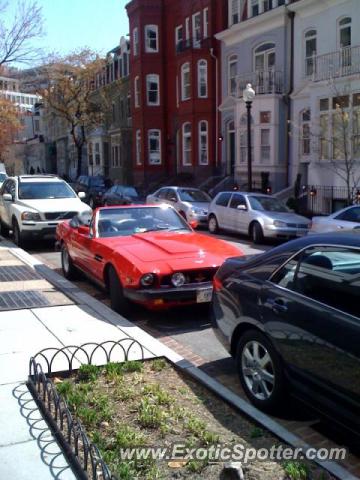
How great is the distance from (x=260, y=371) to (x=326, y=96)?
64.0 feet

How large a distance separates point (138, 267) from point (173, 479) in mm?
3797

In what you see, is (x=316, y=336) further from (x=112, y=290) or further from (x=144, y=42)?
(x=144, y=42)

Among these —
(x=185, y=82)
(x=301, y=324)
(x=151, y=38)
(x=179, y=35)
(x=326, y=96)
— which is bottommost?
(x=301, y=324)

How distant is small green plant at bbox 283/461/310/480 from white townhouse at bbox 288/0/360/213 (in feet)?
53.5

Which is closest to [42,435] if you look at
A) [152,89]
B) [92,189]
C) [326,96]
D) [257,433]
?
[257,433]

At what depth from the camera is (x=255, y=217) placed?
16.3 meters

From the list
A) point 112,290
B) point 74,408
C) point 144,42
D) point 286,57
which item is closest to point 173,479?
point 74,408

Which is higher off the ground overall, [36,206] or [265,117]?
[265,117]

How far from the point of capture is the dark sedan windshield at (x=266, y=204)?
55.2 ft

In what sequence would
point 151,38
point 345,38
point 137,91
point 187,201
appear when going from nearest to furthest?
point 187,201, point 345,38, point 151,38, point 137,91

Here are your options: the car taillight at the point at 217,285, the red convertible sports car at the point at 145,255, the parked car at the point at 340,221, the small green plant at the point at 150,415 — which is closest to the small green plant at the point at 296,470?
the small green plant at the point at 150,415

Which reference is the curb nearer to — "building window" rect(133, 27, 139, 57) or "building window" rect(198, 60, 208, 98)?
"building window" rect(198, 60, 208, 98)

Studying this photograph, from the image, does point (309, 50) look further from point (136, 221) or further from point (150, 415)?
point (150, 415)

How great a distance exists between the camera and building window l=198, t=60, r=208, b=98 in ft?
105
